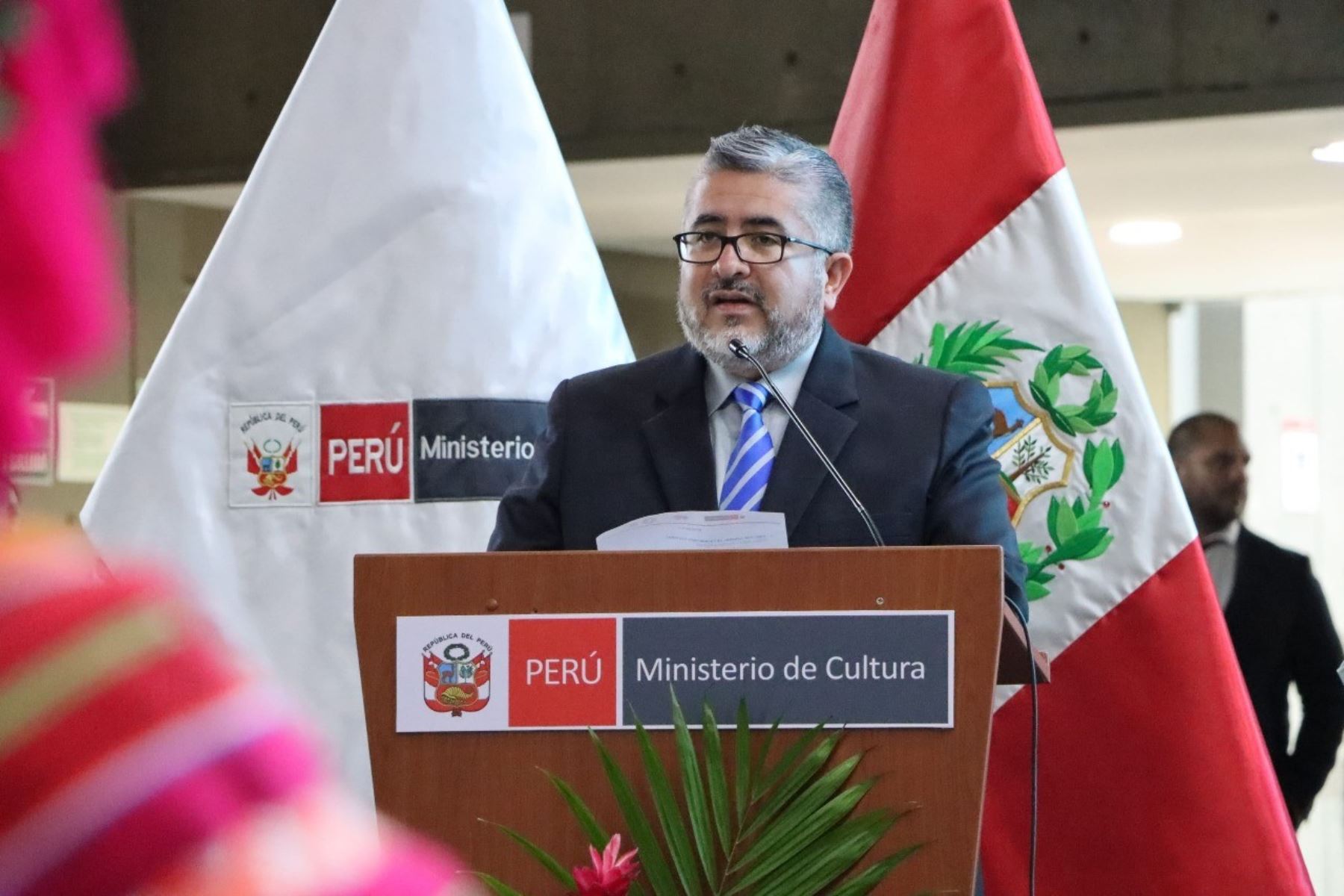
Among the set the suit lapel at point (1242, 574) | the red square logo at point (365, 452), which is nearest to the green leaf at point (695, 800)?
the red square logo at point (365, 452)

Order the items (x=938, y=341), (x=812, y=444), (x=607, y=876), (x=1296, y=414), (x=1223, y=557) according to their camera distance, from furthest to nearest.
A: 1. (x=1296, y=414)
2. (x=1223, y=557)
3. (x=938, y=341)
4. (x=812, y=444)
5. (x=607, y=876)

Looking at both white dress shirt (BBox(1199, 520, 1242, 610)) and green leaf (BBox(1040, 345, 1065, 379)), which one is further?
white dress shirt (BBox(1199, 520, 1242, 610))

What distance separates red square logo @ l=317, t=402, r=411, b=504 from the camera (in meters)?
2.71

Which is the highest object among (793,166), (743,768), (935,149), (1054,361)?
(935,149)

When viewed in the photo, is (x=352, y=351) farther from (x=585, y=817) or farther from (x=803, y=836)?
(x=803, y=836)

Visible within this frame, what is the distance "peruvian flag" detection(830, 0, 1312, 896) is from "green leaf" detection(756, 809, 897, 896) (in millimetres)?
1313

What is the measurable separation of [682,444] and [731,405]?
0.33ft

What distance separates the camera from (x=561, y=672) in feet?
5.26

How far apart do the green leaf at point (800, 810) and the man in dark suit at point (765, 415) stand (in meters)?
0.57

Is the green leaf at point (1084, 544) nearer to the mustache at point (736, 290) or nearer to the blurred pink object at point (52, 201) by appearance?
the mustache at point (736, 290)

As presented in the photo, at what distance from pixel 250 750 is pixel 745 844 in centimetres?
120

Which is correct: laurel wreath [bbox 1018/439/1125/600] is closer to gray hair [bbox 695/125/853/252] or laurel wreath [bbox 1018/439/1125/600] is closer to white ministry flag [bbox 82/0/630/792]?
gray hair [bbox 695/125/853/252]

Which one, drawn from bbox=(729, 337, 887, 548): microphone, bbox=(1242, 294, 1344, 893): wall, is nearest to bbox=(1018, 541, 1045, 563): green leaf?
bbox=(729, 337, 887, 548): microphone

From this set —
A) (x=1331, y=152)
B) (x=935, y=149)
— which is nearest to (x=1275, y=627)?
(x=935, y=149)
